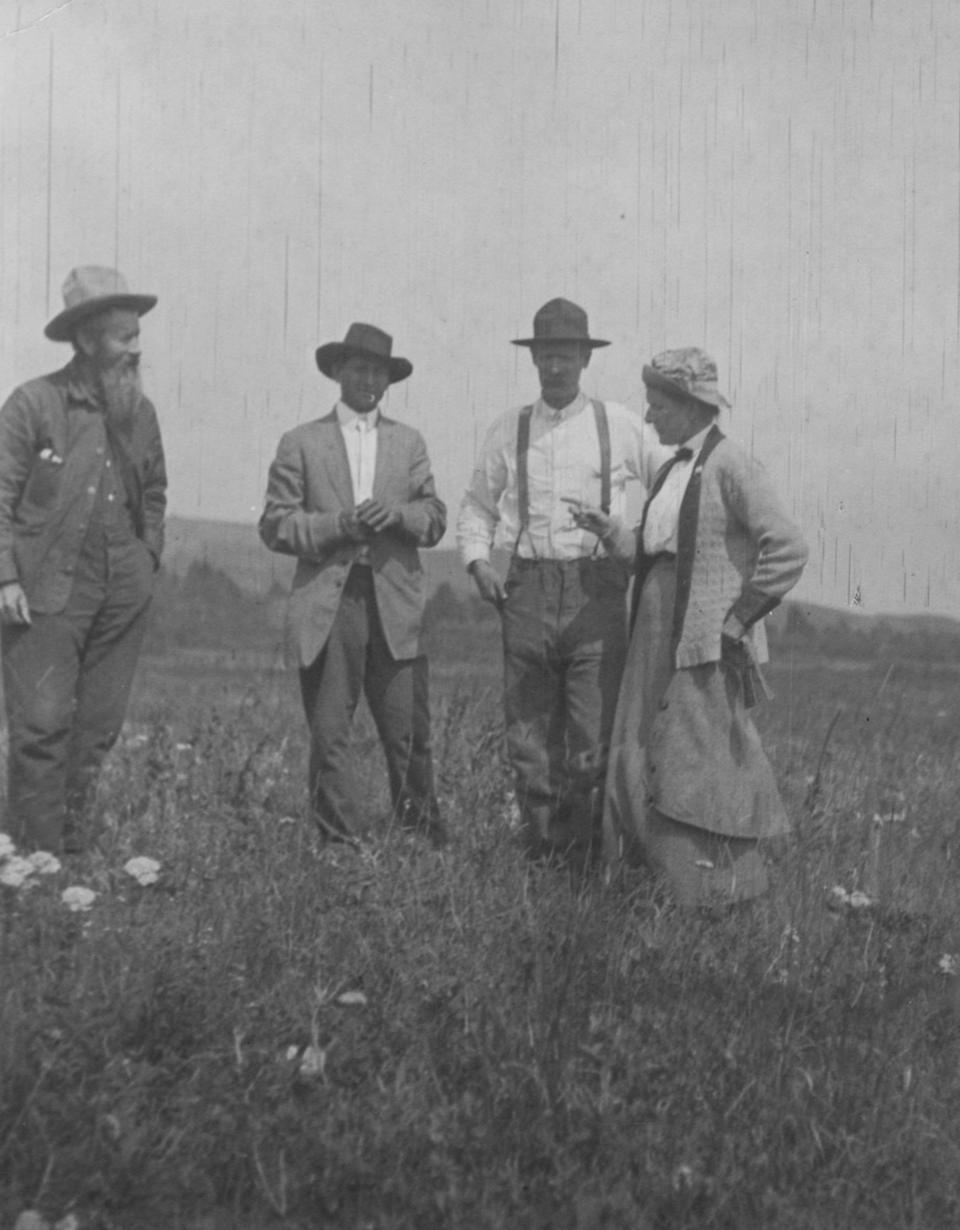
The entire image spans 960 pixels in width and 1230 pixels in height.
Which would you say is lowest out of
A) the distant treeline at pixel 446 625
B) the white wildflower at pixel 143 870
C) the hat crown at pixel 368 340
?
the white wildflower at pixel 143 870

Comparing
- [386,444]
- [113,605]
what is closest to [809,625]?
[386,444]

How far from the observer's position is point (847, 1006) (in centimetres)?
410

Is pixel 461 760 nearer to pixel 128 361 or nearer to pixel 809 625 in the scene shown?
pixel 809 625

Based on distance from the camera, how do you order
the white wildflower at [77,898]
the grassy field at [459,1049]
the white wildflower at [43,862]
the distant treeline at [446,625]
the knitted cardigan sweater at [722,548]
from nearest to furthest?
1. the grassy field at [459,1049]
2. the white wildflower at [77,898]
3. the white wildflower at [43,862]
4. the knitted cardigan sweater at [722,548]
5. the distant treeline at [446,625]

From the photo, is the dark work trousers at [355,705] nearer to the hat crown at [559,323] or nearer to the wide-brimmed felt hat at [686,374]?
the hat crown at [559,323]

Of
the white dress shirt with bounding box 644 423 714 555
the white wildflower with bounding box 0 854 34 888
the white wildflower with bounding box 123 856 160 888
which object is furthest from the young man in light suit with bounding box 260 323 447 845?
the white wildflower with bounding box 0 854 34 888

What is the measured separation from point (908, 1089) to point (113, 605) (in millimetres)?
3439

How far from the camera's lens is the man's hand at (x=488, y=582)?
20.3 ft

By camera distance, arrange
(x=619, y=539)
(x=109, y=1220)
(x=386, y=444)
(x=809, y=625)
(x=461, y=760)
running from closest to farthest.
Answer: (x=109, y=1220) → (x=619, y=539) → (x=386, y=444) → (x=461, y=760) → (x=809, y=625)

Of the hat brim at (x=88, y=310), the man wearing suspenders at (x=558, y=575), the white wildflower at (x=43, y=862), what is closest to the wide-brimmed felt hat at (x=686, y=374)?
the man wearing suspenders at (x=558, y=575)

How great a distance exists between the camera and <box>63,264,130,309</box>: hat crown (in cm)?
580

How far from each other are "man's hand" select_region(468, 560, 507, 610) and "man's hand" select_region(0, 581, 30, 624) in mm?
1684

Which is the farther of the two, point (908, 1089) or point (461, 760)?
point (461, 760)

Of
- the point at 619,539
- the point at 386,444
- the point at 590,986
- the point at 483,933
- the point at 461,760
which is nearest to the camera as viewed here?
the point at 590,986
